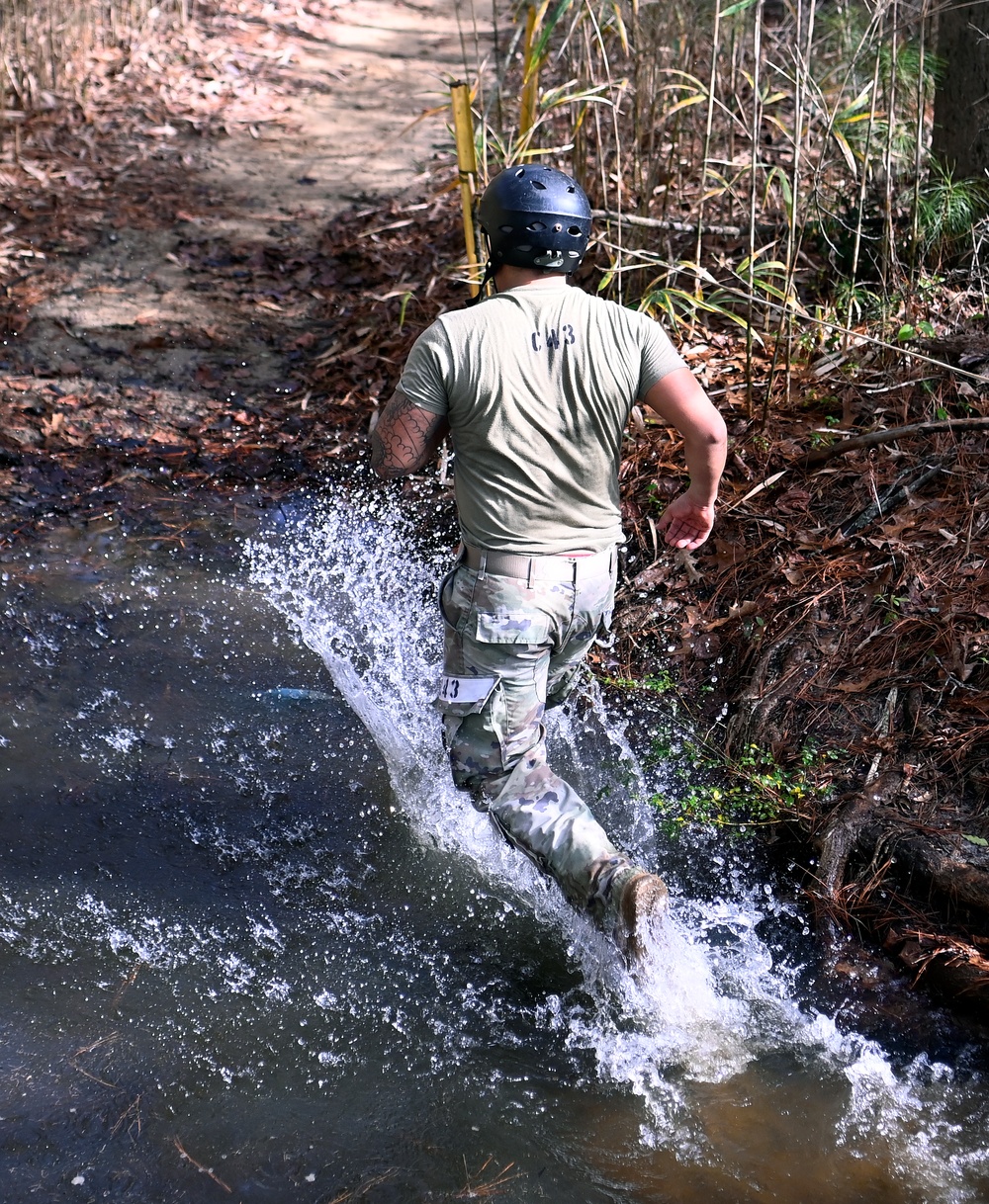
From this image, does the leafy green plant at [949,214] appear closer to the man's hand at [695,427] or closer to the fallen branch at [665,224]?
the fallen branch at [665,224]

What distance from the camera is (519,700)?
10.0 feet

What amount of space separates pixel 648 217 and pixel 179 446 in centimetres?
274

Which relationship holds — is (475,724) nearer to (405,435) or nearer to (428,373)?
(405,435)

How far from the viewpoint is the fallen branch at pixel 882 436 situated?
4.25 meters

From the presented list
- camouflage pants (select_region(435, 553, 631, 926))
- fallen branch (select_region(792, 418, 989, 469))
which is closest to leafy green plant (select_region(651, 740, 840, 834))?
camouflage pants (select_region(435, 553, 631, 926))

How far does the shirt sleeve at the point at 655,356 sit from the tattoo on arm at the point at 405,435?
55 cm

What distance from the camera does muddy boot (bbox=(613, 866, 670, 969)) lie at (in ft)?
9.11

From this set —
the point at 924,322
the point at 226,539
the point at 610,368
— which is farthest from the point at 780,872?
the point at 226,539

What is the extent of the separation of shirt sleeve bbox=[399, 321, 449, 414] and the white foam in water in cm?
155

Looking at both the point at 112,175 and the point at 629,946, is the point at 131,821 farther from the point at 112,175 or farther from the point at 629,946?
the point at 112,175

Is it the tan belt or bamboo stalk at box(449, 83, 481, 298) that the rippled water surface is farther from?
bamboo stalk at box(449, 83, 481, 298)

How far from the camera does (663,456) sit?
4.85 meters

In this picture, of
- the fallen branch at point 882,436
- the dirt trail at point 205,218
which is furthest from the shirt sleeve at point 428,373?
the dirt trail at point 205,218

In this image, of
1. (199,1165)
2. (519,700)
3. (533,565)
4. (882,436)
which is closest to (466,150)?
(882,436)
